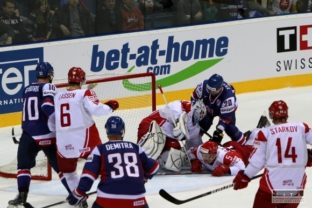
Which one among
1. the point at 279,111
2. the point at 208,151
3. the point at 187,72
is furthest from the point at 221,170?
the point at 187,72

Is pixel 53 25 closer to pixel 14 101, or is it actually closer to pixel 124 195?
pixel 14 101

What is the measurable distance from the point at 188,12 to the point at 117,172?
7448 millimetres

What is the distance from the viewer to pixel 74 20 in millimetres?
13484

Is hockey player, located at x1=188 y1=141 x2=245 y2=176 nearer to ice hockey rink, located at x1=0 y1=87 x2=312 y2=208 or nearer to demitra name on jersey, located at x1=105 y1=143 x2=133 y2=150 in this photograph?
ice hockey rink, located at x1=0 y1=87 x2=312 y2=208

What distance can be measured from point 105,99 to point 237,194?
2.28 meters

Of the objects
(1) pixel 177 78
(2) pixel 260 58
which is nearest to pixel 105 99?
(1) pixel 177 78

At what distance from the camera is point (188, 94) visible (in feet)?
46.4

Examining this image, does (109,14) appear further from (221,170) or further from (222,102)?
(221,170)

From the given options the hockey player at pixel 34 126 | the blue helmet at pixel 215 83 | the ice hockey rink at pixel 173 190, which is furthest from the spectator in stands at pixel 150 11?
the hockey player at pixel 34 126

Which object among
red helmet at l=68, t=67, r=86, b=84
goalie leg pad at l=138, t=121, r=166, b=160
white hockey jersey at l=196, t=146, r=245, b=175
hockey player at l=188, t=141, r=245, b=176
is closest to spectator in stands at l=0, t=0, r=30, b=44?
goalie leg pad at l=138, t=121, r=166, b=160

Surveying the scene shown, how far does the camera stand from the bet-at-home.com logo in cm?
1266

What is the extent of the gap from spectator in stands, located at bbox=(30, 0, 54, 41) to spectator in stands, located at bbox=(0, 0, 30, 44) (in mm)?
169

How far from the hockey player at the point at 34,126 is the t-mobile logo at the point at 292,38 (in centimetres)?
624

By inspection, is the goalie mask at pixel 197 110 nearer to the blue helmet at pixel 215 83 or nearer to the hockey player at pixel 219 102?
the hockey player at pixel 219 102
